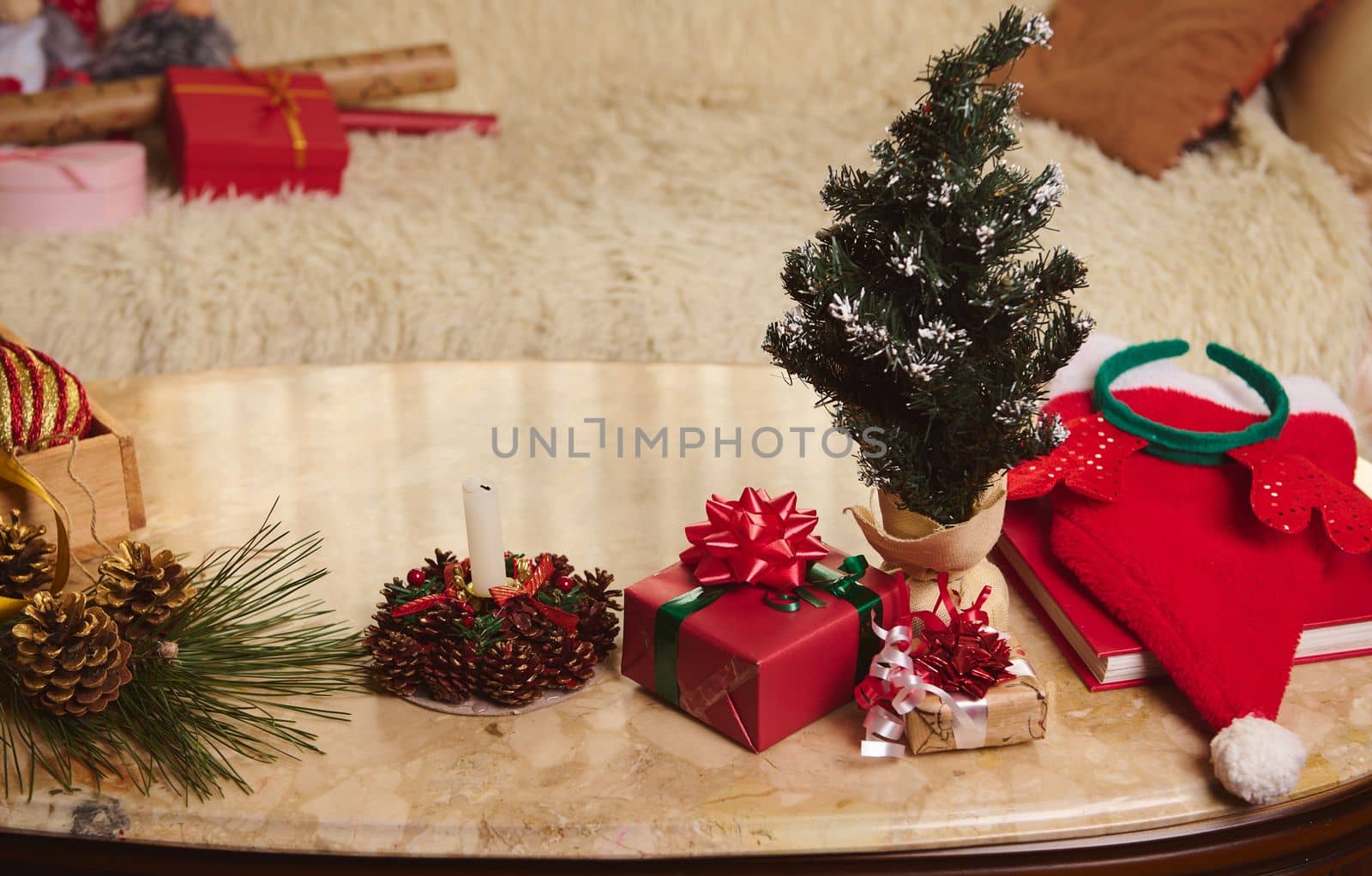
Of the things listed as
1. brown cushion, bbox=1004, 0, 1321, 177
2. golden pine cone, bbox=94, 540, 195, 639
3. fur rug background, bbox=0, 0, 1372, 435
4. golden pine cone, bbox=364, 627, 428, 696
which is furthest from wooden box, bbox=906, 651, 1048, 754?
brown cushion, bbox=1004, 0, 1321, 177

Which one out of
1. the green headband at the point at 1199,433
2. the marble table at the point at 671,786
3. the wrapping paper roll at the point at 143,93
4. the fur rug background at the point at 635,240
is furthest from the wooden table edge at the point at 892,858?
the wrapping paper roll at the point at 143,93

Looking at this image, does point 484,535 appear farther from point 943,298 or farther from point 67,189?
point 67,189

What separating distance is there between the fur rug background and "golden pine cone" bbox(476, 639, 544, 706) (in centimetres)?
91

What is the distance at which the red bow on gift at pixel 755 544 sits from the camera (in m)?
0.74

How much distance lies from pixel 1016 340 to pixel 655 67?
5.51 feet

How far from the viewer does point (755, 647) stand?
2.29ft

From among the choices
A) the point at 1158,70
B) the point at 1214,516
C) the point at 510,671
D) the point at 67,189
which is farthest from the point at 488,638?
the point at 1158,70

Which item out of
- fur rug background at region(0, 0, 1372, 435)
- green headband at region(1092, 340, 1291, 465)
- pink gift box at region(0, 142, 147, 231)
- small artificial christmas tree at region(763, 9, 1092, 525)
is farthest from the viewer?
pink gift box at region(0, 142, 147, 231)

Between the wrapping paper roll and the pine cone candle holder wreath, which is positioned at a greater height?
the wrapping paper roll

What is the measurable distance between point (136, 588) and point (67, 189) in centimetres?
128

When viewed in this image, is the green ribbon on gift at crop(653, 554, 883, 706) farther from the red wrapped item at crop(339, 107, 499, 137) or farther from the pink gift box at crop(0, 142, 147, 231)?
the red wrapped item at crop(339, 107, 499, 137)

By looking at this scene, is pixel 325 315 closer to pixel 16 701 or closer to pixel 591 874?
pixel 16 701

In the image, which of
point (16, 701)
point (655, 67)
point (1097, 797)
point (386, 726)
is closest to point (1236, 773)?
point (1097, 797)

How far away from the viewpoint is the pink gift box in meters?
1.79
